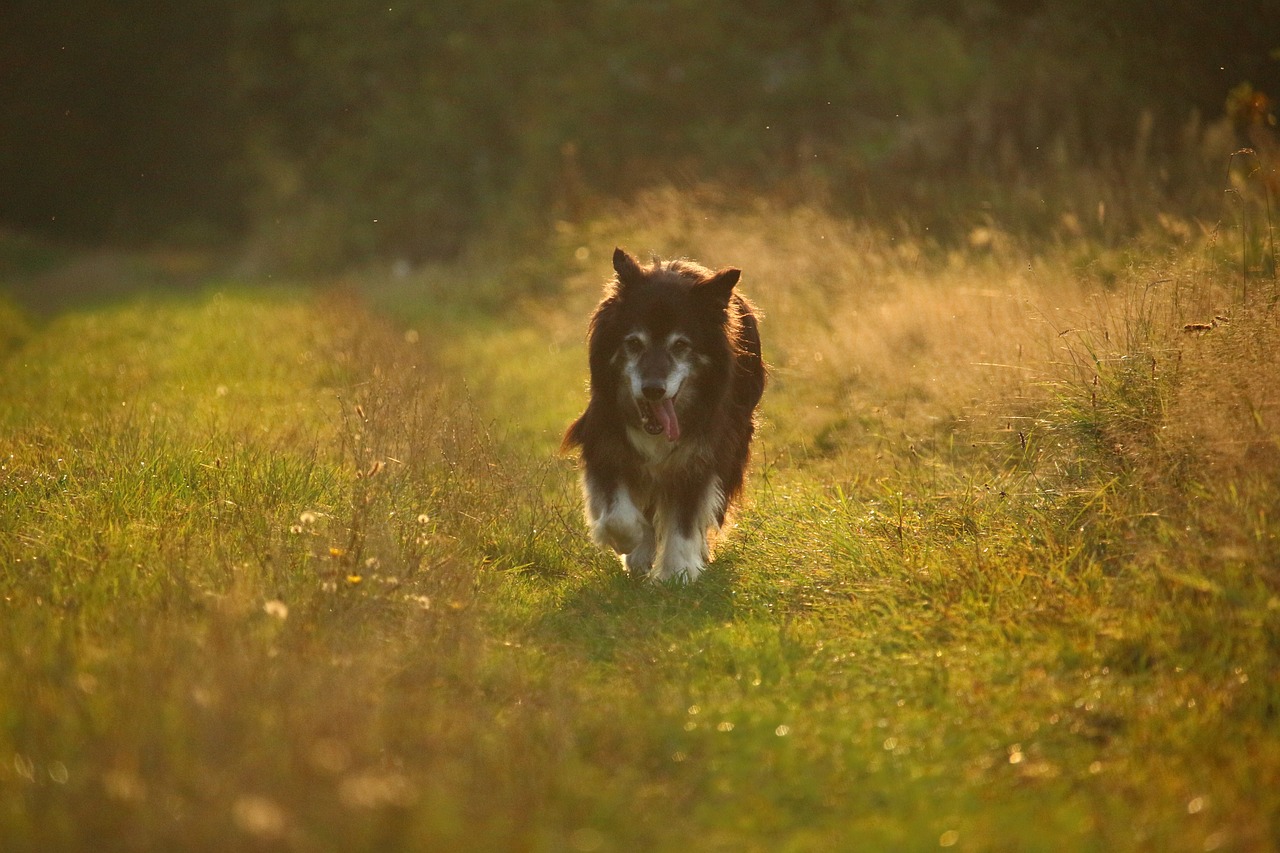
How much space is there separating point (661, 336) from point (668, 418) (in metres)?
0.40

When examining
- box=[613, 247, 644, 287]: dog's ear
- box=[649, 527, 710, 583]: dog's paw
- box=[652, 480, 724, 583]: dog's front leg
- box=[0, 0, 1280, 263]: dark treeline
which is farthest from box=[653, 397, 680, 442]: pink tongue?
box=[0, 0, 1280, 263]: dark treeline

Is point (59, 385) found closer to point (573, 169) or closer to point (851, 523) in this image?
point (851, 523)

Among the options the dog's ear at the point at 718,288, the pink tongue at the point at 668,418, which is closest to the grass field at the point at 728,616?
the pink tongue at the point at 668,418

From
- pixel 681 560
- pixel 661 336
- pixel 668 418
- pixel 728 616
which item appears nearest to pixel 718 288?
pixel 661 336

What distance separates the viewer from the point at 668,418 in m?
6.24

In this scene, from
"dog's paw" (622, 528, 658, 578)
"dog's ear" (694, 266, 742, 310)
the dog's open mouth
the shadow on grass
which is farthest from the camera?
"dog's paw" (622, 528, 658, 578)


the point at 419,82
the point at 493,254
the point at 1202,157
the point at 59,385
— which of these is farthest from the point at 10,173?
the point at 1202,157

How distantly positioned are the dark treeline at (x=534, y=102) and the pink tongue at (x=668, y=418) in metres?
6.83

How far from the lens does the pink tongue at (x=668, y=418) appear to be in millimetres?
6207

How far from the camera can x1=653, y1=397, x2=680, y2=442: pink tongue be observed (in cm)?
621

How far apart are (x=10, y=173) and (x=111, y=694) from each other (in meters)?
41.8

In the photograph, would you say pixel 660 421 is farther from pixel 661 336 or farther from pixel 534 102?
pixel 534 102

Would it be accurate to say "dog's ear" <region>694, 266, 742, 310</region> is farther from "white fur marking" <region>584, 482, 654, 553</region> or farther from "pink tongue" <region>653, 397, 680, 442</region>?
"white fur marking" <region>584, 482, 654, 553</region>

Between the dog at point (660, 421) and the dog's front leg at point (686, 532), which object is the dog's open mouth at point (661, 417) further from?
the dog's front leg at point (686, 532)
